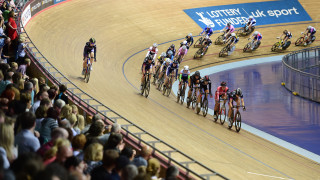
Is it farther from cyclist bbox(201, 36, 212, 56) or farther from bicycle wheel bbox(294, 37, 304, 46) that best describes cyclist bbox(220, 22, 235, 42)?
bicycle wheel bbox(294, 37, 304, 46)

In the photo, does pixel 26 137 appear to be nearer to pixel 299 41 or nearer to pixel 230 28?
pixel 230 28

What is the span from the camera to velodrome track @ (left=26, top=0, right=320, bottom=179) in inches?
405

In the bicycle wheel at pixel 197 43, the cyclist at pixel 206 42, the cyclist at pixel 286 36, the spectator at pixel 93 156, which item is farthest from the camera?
the cyclist at pixel 286 36

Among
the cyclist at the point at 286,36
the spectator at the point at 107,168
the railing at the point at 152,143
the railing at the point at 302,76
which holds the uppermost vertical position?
the spectator at the point at 107,168

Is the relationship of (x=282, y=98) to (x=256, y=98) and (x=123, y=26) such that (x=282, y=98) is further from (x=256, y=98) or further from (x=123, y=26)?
(x=123, y=26)

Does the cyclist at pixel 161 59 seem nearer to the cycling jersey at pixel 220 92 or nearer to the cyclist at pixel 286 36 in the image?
the cycling jersey at pixel 220 92

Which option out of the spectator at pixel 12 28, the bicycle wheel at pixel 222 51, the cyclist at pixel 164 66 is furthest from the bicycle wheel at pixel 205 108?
the bicycle wheel at pixel 222 51

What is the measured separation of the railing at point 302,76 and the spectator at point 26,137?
13.4m

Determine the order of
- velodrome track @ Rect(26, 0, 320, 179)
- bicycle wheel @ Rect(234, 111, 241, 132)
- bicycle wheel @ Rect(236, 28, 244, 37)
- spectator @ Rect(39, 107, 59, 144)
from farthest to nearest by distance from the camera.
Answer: bicycle wheel @ Rect(236, 28, 244, 37)
bicycle wheel @ Rect(234, 111, 241, 132)
velodrome track @ Rect(26, 0, 320, 179)
spectator @ Rect(39, 107, 59, 144)

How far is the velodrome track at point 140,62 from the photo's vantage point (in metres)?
10.3

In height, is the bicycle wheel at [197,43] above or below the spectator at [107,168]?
below

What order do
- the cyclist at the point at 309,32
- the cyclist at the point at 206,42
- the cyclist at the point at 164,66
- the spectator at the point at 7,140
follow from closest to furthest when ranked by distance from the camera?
the spectator at the point at 7,140, the cyclist at the point at 164,66, the cyclist at the point at 206,42, the cyclist at the point at 309,32

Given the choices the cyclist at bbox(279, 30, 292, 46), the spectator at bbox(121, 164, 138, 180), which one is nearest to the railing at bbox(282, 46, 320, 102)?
the cyclist at bbox(279, 30, 292, 46)

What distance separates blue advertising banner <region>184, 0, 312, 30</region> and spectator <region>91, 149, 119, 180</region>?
20806 millimetres
